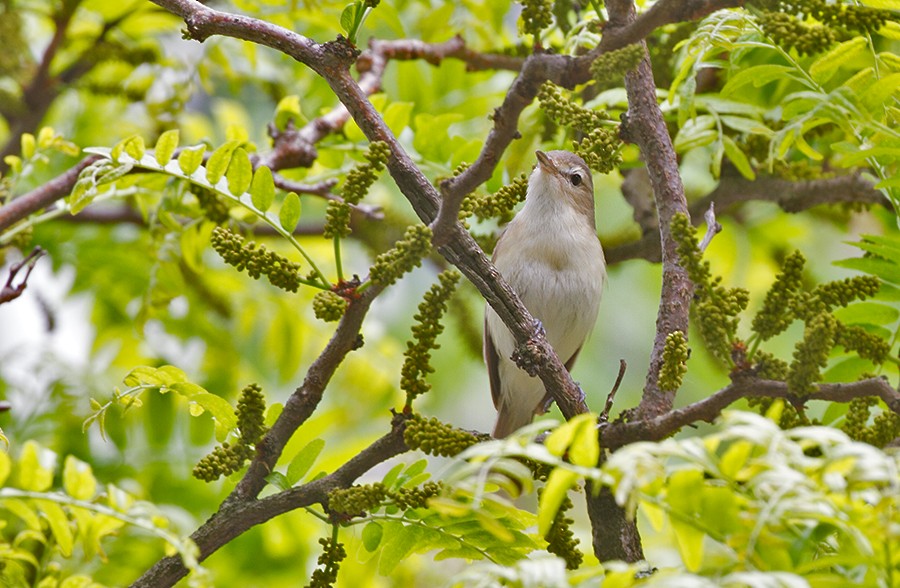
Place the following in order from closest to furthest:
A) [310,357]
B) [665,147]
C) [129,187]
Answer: [665,147] < [129,187] < [310,357]

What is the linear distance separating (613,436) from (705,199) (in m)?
1.51

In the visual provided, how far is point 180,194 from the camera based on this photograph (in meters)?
2.60

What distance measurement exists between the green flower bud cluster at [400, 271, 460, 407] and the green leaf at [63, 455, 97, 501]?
0.64 metres

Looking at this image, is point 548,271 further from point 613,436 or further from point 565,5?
point 613,436

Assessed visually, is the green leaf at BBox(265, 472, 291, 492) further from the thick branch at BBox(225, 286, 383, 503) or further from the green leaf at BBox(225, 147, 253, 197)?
the green leaf at BBox(225, 147, 253, 197)

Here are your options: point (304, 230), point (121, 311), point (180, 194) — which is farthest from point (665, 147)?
point (121, 311)

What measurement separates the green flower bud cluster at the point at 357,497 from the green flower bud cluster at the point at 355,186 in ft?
1.42

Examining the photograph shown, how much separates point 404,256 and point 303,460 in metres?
0.58

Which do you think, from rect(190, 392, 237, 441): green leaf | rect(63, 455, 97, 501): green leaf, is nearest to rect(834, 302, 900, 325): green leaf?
rect(190, 392, 237, 441): green leaf

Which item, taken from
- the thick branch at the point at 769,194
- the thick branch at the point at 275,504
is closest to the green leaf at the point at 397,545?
the thick branch at the point at 275,504

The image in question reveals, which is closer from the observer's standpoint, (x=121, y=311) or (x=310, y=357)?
(x=121, y=311)

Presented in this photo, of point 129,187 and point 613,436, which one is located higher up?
point 129,187

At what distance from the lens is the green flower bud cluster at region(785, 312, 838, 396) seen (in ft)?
5.13

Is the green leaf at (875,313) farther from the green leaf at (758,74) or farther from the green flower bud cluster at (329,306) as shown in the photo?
the green flower bud cluster at (329,306)
